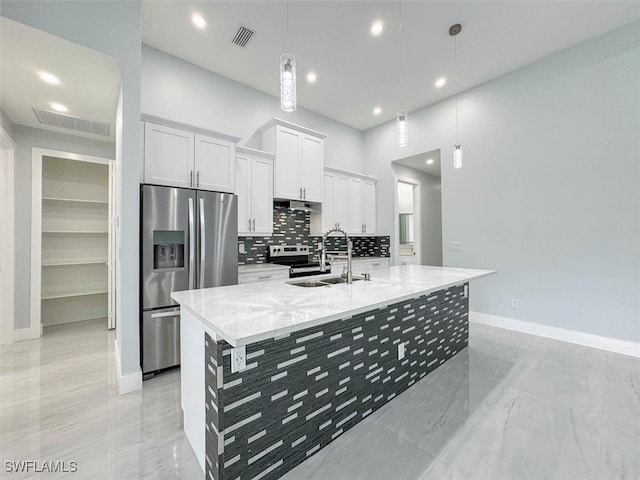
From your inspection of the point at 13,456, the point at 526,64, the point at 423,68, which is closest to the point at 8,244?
the point at 13,456

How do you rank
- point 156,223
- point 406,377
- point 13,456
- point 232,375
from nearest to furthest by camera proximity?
1. point 232,375
2. point 13,456
3. point 406,377
4. point 156,223

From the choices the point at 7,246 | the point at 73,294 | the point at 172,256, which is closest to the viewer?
the point at 172,256

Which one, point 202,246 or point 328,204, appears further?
point 328,204

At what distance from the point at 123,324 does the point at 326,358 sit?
5.84 feet

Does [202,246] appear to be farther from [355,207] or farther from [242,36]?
[355,207]

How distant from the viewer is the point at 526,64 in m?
3.50

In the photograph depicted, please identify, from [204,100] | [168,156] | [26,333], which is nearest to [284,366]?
[168,156]

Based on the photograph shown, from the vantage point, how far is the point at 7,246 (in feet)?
10.6

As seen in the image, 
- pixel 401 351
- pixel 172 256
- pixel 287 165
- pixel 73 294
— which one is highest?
pixel 287 165

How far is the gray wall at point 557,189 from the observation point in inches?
113

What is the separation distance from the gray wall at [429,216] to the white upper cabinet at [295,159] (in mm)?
2113

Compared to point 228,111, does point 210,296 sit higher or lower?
lower

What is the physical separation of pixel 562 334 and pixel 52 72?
18.9 feet

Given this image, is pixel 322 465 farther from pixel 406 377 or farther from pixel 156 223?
pixel 156 223
